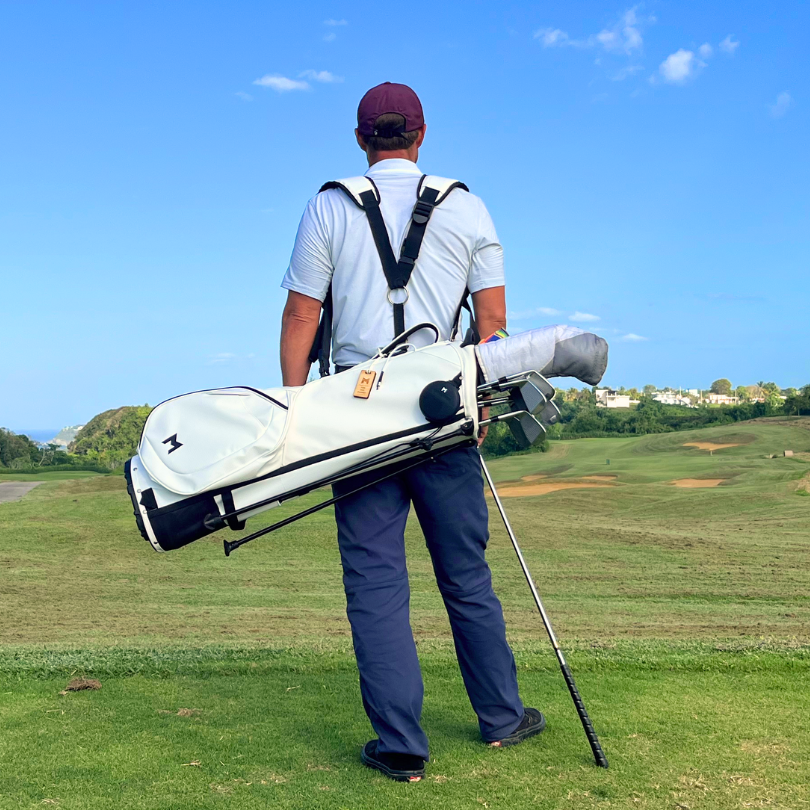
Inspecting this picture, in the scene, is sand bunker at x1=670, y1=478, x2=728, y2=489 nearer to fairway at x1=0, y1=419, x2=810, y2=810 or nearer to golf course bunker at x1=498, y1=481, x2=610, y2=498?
golf course bunker at x1=498, y1=481, x2=610, y2=498

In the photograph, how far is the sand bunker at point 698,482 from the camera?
21.5 m

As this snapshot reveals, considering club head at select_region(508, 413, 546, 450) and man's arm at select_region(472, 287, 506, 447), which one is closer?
club head at select_region(508, 413, 546, 450)

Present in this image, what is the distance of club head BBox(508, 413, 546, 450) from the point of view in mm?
2961

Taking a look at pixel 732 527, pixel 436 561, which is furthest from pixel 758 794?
pixel 732 527

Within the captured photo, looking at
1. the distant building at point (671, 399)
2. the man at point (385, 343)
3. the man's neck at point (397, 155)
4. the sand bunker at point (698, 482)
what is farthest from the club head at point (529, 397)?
the distant building at point (671, 399)

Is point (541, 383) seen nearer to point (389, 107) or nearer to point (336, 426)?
point (336, 426)

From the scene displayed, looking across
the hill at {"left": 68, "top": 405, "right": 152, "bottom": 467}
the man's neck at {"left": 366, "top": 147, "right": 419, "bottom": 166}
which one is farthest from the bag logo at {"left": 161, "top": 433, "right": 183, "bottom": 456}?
the hill at {"left": 68, "top": 405, "right": 152, "bottom": 467}

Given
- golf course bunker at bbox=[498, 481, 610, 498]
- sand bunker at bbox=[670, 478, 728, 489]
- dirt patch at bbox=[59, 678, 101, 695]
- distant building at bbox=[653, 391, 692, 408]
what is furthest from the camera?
distant building at bbox=[653, 391, 692, 408]

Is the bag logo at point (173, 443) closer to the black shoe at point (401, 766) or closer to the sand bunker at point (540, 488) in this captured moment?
the black shoe at point (401, 766)

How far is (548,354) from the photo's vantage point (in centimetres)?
290

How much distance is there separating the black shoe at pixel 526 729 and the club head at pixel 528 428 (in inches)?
40.2

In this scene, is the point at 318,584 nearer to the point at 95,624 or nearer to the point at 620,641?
the point at 95,624

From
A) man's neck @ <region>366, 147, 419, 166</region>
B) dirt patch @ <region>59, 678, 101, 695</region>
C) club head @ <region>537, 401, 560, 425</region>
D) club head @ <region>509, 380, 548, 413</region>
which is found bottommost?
dirt patch @ <region>59, 678, 101, 695</region>

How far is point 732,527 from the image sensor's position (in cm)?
1550
